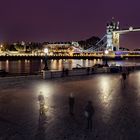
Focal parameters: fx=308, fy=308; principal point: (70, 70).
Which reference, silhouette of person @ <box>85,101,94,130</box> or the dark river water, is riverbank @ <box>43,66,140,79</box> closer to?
silhouette of person @ <box>85,101,94,130</box>

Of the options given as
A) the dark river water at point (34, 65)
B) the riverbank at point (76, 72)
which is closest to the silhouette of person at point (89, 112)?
the riverbank at point (76, 72)

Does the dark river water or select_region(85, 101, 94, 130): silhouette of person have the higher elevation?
select_region(85, 101, 94, 130): silhouette of person

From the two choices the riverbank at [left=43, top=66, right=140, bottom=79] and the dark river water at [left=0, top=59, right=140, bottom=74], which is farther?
the dark river water at [left=0, top=59, right=140, bottom=74]

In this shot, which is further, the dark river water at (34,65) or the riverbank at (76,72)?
the dark river water at (34,65)

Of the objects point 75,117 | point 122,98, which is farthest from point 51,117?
point 122,98

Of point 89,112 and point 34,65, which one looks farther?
point 34,65

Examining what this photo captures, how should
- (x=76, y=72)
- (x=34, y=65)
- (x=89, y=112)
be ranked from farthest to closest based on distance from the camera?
(x=34, y=65) < (x=76, y=72) < (x=89, y=112)

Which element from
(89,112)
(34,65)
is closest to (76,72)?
(89,112)

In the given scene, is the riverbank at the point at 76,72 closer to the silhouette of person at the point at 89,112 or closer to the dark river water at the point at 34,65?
the silhouette of person at the point at 89,112

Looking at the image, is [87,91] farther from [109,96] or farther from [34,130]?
[34,130]

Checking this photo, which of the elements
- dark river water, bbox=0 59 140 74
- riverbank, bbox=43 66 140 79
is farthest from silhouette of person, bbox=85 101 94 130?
dark river water, bbox=0 59 140 74

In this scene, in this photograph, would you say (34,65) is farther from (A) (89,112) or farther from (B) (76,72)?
(A) (89,112)

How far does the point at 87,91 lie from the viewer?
66.7 ft

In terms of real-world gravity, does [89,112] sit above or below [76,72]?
above
